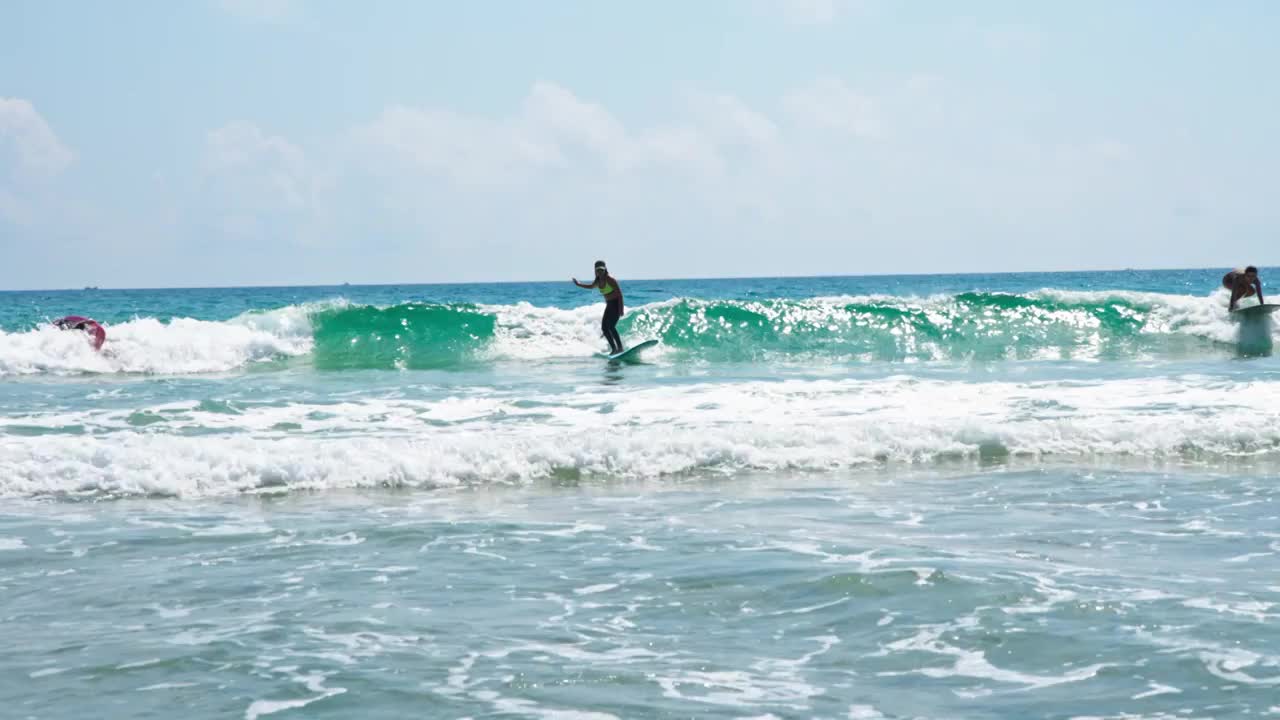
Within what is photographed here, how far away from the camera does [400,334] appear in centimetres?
2562

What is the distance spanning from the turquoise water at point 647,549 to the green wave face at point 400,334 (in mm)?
6846

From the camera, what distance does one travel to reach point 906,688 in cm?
414

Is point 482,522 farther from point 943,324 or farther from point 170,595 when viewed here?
point 943,324

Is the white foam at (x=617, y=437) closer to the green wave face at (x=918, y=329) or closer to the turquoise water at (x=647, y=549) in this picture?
the turquoise water at (x=647, y=549)

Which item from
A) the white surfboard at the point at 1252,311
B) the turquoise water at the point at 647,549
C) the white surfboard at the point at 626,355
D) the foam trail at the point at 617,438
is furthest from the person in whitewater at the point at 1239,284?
the white surfboard at the point at 626,355

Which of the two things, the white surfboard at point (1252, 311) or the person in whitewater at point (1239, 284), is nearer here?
the person in whitewater at point (1239, 284)

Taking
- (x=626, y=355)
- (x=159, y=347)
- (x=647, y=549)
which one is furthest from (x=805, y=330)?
(x=647, y=549)

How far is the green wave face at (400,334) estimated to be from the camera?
76.4 ft

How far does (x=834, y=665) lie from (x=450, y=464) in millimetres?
5521

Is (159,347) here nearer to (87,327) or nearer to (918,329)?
(87,327)

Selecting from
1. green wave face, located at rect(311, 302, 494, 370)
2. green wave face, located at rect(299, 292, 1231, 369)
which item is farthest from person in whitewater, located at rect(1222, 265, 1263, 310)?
green wave face, located at rect(311, 302, 494, 370)

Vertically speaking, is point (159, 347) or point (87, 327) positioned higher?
point (87, 327)

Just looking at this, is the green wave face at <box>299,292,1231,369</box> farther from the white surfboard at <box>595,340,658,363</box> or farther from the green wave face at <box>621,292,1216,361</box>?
the white surfboard at <box>595,340,658,363</box>

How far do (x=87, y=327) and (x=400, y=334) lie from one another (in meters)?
6.21
